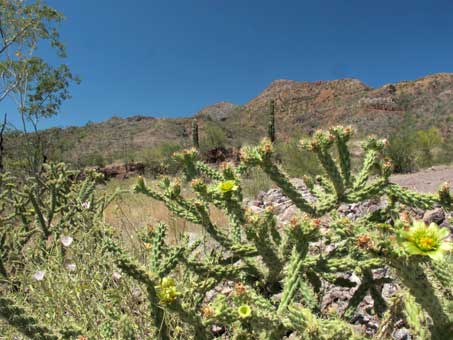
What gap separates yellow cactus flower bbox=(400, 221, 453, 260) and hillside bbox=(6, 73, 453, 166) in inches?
972

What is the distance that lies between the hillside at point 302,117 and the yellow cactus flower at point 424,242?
24.7 meters

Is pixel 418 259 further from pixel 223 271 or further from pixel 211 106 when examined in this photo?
pixel 211 106

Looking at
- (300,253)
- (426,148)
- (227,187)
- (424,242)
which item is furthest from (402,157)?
(424,242)

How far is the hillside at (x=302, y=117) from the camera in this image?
30.1 meters

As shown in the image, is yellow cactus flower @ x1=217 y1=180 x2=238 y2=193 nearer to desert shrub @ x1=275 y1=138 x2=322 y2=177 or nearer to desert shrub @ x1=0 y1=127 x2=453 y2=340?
desert shrub @ x1=0 y1=127 x2=453 y2=340

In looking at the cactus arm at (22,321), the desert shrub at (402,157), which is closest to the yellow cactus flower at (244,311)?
the cactus arm at (22,321)

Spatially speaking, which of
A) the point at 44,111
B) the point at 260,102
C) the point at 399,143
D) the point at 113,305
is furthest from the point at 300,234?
the point at 260,102

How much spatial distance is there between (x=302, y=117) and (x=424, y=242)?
41944 millimetres

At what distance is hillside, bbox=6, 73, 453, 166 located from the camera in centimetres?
3008

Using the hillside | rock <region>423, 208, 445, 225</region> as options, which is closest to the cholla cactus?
rock <region>423, 208, 445, 225</region>

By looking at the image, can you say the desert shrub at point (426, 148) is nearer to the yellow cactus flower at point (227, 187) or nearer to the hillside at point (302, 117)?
the hillside at point (302, 117)

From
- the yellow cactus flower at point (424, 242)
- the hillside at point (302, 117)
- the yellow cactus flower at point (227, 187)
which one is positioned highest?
the hillside at point (302, 117)

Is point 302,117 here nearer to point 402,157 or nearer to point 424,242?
point 402,157

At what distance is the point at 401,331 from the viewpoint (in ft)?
7.00
